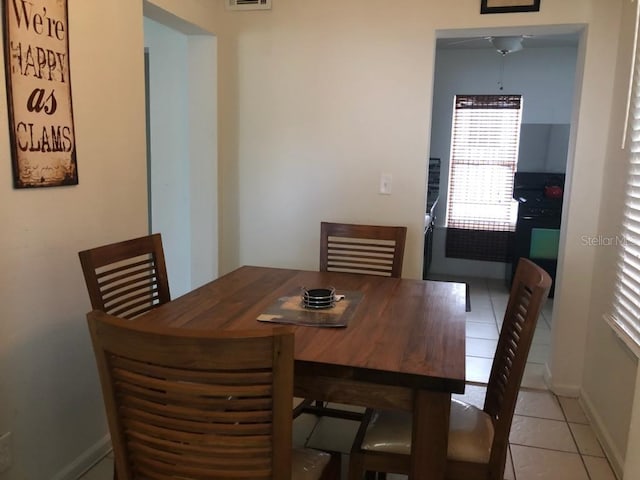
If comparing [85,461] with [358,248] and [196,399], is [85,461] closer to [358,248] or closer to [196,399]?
[196,399]

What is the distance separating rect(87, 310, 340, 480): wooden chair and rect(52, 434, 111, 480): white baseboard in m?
1.08

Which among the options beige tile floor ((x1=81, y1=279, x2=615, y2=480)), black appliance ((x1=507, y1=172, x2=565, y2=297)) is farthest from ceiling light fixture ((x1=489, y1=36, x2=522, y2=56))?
beige tile floor ((x1=81, y1=279, x2=615, y2=480))

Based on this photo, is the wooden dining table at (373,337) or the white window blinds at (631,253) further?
the white window blinds at (631,253)

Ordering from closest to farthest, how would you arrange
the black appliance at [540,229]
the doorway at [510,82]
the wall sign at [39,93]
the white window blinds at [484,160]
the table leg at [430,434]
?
the table leg at [430,434] → the wall sign at [39,93] → the black appliance at [540,229] → the doorway at [510,82] → the white window blinds at [484,160]

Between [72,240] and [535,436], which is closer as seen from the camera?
[72,240]

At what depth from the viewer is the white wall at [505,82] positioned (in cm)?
525

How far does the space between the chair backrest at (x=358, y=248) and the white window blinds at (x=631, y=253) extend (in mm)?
990

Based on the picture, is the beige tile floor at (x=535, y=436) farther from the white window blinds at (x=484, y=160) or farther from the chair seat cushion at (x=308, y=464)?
the white window blinds at (x=484, y=160)

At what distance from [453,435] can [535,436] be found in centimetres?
118

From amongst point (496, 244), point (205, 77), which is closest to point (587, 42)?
point (205, 77)

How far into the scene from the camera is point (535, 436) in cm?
247

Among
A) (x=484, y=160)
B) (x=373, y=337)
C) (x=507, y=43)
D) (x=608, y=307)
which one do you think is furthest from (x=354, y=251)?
(x=484, y=160)

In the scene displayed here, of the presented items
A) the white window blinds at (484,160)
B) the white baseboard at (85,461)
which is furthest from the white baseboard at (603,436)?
the white window blinds at (484,160)

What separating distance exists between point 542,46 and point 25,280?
A: 5.23 meters
